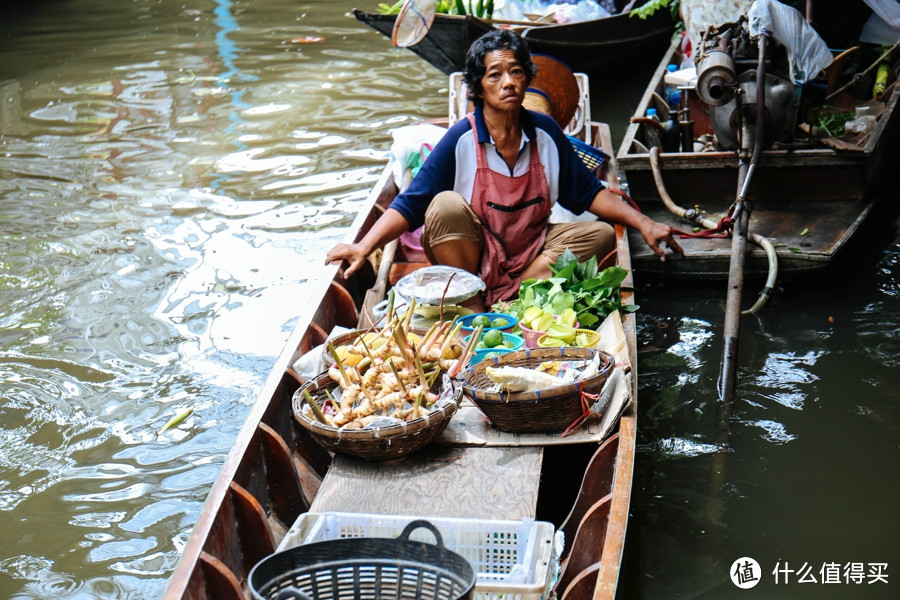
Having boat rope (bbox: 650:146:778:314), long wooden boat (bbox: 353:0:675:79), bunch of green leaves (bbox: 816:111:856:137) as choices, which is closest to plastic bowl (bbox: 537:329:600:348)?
boat rope (bbox: 650:146:778:314)

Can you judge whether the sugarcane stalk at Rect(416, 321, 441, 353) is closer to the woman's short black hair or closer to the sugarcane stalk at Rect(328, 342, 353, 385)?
the sugarcane stalk at Rect(328, 342, 353, 385)

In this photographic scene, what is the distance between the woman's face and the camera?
11.9ft

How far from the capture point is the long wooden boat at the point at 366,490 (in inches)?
89.4

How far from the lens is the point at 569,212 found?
4.46m

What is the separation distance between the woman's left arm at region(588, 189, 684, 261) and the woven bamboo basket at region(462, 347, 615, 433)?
0.95 meters

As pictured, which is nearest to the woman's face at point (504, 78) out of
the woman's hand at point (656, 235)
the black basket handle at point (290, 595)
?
the woman's hand at point (656, 235)

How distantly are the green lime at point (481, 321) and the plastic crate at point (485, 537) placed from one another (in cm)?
120

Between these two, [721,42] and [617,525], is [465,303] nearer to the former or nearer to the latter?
[617,525]

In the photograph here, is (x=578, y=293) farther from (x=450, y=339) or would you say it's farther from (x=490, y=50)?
(x=490, y=50)

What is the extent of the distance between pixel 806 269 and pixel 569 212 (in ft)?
→ 4.10

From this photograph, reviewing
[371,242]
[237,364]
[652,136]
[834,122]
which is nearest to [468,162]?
[371,242]

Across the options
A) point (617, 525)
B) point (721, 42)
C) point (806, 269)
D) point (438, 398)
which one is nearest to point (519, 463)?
point (438, 398)

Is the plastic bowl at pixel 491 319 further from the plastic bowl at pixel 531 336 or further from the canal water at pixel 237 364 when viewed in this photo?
the canal water at pixel 237 364

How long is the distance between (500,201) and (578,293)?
600 millimetres
